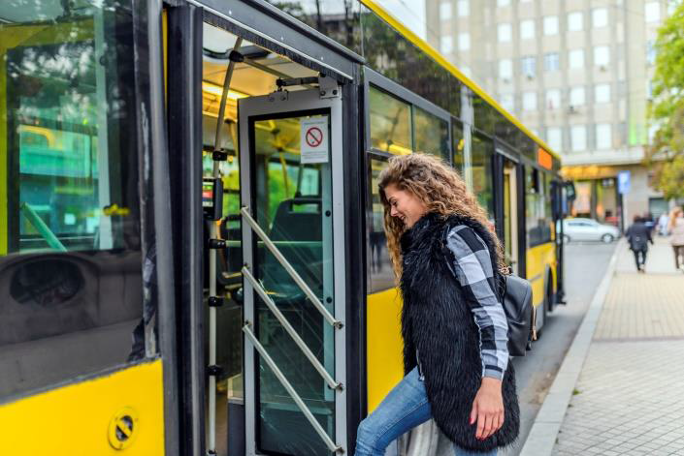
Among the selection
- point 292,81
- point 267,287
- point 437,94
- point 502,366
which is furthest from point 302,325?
point 437,94

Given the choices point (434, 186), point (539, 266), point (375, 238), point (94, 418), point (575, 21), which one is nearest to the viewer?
point (94, 418)

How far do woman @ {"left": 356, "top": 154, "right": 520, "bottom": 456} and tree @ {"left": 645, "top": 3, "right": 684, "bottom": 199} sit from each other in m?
26.2

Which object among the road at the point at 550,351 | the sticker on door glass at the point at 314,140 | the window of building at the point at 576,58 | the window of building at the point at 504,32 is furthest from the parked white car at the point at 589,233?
the sticker on door glass at the point at 314,140

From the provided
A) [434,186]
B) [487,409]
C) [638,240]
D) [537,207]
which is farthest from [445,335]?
[638,240]

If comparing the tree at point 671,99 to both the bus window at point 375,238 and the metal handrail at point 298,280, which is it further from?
the metal handrail at point 298,280

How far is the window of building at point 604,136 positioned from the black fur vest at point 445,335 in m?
47.6

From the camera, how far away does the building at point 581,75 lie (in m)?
45.6

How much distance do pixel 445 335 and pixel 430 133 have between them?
2.28 meters

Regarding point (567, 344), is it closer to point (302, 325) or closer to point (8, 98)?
point (302, 325)

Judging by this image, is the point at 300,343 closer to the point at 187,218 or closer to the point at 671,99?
the point at 187,218

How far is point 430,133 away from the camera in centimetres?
446

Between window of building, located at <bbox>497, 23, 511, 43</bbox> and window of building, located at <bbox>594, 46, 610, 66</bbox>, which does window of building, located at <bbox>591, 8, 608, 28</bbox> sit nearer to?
window of building, located at <bbox>594, 46, 610, 66</bbox>

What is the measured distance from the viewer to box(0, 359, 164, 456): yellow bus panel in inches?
62.7

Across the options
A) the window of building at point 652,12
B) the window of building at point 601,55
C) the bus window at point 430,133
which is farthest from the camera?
the window of building at point 601,55
